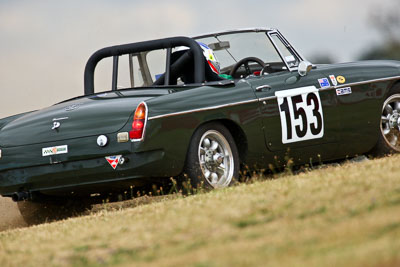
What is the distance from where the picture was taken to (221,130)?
8.34 meters

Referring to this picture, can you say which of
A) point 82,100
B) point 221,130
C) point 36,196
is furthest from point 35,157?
point 221,130

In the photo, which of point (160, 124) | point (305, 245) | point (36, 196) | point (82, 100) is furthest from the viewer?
point (82, 100)

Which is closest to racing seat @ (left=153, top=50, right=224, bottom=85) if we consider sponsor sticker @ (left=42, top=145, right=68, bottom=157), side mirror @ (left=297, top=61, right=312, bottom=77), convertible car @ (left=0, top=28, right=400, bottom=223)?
convertible car @ (left=0, top=28, right=400, bottom=223)

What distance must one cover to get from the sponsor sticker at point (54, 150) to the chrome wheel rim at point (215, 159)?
1.20 metres

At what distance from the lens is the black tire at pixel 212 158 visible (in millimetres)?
8016

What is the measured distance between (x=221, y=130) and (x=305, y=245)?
11.4 feet

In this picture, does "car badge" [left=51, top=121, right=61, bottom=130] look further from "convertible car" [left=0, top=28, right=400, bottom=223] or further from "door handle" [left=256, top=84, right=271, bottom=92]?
"door handle" [left=256, top=84, right=271, bottom=92]

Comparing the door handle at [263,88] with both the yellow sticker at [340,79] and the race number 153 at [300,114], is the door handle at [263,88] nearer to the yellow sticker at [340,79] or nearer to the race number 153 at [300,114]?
the race number 153 at [300,114]

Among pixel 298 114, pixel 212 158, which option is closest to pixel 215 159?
pixel 212 158

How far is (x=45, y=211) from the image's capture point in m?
9.17

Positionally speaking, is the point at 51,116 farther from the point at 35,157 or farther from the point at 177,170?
the point at 177,170

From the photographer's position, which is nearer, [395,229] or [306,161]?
[395,229]

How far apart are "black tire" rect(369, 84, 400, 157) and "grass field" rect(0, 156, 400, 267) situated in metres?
2.56

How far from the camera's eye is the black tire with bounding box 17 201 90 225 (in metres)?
9.08
